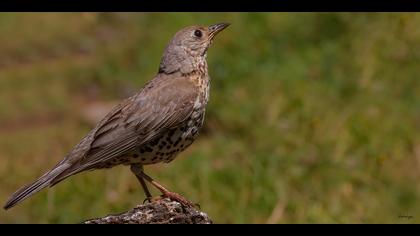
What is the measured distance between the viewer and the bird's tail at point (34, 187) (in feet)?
20.4

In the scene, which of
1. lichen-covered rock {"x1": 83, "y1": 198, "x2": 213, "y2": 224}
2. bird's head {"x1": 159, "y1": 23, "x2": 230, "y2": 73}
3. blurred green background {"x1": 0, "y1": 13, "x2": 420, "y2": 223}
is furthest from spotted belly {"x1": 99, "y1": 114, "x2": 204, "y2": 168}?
blurred green background {"x1": 0, "y1": 13, "x2": 420, "y2": 223}

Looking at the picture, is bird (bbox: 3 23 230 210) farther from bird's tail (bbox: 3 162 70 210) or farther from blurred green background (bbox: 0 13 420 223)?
blurred green background (bbox: 0 13 420 223)

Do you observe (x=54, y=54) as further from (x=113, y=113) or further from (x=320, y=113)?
(x=113, y=113)

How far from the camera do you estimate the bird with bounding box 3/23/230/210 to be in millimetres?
6805

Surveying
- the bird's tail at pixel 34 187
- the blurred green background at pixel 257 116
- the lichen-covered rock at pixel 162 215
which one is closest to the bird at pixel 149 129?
the bird's tail at pixel 34 187

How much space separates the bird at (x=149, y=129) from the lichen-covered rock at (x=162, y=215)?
1.10ft

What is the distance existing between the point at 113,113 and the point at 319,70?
612cm

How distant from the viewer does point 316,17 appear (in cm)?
1404

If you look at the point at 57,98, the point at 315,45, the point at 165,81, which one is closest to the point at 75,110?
the point at 57,98

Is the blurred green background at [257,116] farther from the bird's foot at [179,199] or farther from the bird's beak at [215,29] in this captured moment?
the bird's foot at [179,199]

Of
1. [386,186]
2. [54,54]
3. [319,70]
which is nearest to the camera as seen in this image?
[386,186]

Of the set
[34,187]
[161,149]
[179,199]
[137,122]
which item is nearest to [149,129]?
[137,122]

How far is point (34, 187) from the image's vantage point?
6.48m

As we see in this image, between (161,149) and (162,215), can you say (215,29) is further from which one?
(162,215)
